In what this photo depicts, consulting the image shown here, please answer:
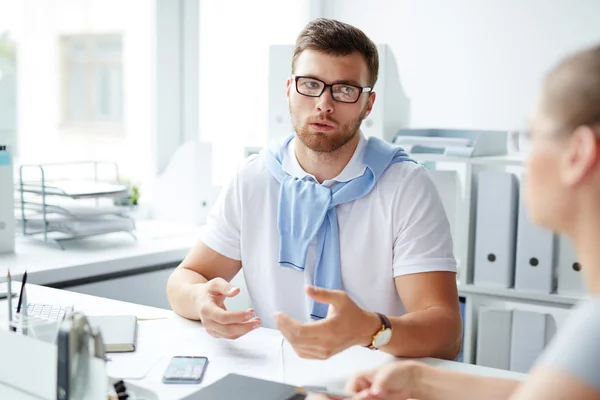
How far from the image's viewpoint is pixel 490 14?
323 centimetres

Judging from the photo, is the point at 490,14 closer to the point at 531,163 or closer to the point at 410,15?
the point at 410,15

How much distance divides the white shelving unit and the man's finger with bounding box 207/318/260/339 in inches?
51.9

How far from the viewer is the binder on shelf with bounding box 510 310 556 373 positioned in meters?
2.59

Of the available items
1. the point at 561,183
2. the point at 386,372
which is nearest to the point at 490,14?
the point at 386,372

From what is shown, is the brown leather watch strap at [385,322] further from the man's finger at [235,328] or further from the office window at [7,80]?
the office window at [7,80]

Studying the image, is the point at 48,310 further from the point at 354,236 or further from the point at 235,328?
the point at 354,236

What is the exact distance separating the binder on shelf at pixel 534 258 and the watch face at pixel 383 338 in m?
1.25

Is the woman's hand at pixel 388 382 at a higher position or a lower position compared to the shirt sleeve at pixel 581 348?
lower

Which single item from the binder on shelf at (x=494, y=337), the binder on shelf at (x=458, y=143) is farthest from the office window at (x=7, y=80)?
the binder on shelf at (x=494, y=337)

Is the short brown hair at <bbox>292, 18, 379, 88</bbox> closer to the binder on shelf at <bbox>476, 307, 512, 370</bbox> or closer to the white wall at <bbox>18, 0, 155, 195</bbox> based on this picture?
the binder on shelf at <bbox>476, 307, 512, 370</bbox>

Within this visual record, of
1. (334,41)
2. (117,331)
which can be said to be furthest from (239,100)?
(117,331)

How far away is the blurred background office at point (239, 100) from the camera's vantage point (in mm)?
2633

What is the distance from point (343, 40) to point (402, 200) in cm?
42

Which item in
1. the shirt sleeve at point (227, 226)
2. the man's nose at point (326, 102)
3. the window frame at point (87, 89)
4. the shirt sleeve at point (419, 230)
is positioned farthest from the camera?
the window frame at point (87, 89)
